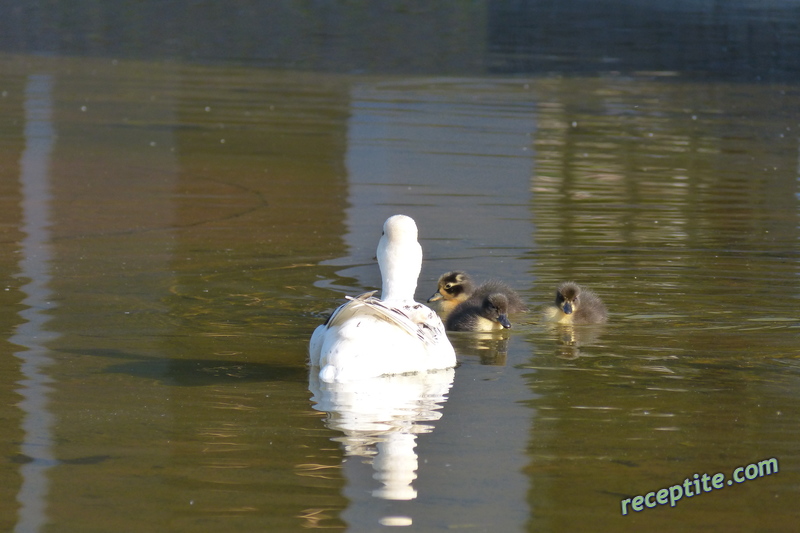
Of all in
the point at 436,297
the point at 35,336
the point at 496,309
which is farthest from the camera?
the point at 436,297

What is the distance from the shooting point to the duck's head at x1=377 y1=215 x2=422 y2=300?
6656 mm

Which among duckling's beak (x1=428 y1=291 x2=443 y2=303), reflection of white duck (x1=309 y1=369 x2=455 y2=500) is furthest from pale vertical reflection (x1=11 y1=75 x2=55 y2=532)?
duckling's beak (x1=428 y1=291 x2=443 y2=303)

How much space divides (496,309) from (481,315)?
0.47ft

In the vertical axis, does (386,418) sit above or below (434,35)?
below

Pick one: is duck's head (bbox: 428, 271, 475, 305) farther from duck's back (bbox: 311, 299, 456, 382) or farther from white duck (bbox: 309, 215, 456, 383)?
duck's back (bbox: 311, 299, 456, 382)

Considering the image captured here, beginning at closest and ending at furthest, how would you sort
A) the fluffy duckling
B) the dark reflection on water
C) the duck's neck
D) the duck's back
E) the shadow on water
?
the duck's back, the shadow on water, the duck's neck, the fluffy duckling, the dark reflection on water

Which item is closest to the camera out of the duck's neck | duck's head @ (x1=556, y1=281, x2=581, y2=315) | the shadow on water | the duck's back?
the duck's back

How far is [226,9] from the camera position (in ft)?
135

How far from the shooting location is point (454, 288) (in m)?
8.64

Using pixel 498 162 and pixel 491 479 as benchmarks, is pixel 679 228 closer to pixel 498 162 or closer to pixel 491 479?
pixel 498 162

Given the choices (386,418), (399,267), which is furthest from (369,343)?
(399,267)

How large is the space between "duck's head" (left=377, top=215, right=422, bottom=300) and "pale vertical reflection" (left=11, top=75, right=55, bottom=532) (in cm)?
169

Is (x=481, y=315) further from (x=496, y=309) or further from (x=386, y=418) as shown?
(x=386, y=418)

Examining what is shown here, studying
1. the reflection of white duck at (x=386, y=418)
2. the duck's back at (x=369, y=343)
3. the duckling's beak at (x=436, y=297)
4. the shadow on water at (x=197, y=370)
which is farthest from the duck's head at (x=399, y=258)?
the duckling's beak at (x=436, y=297)
